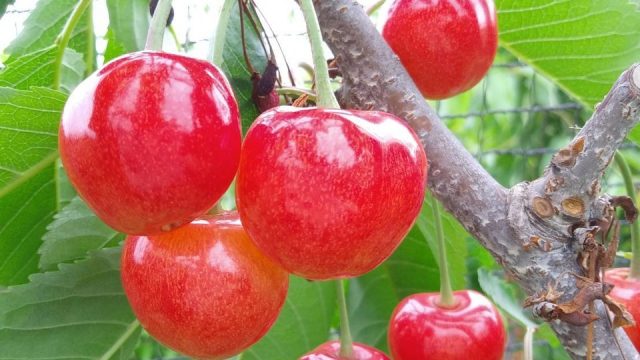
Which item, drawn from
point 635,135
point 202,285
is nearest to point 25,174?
point 202,285

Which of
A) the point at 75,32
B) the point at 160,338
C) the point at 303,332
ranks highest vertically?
the point at 75,32

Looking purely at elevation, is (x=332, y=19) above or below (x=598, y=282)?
above

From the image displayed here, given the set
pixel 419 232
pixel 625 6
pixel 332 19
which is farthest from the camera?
pixel 419 232

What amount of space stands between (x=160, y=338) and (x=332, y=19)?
260 millimetres

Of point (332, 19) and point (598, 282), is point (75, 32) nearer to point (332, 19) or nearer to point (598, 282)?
point (332, 19)

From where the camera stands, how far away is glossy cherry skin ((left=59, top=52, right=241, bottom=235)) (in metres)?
0.41

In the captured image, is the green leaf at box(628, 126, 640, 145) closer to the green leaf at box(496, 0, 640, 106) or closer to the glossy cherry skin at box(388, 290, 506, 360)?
the green leaf at box(496, 0, 640, 106)

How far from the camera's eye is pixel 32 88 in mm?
611

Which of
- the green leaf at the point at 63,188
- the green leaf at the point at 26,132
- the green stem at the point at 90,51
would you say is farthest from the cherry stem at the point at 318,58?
the green stem at the point at 90,51

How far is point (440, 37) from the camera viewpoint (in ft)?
2.25

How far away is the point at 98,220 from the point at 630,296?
1.61 ft

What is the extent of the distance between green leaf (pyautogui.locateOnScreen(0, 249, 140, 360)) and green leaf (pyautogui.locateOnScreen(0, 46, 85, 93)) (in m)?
0.19

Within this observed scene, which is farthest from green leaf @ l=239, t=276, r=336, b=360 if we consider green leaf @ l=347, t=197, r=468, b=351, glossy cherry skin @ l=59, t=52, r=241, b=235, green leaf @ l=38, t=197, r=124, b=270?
glossy cherry skin @ l=59, t=52, r=241, b=235

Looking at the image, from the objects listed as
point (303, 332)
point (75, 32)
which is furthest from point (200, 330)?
point (75, 32)
